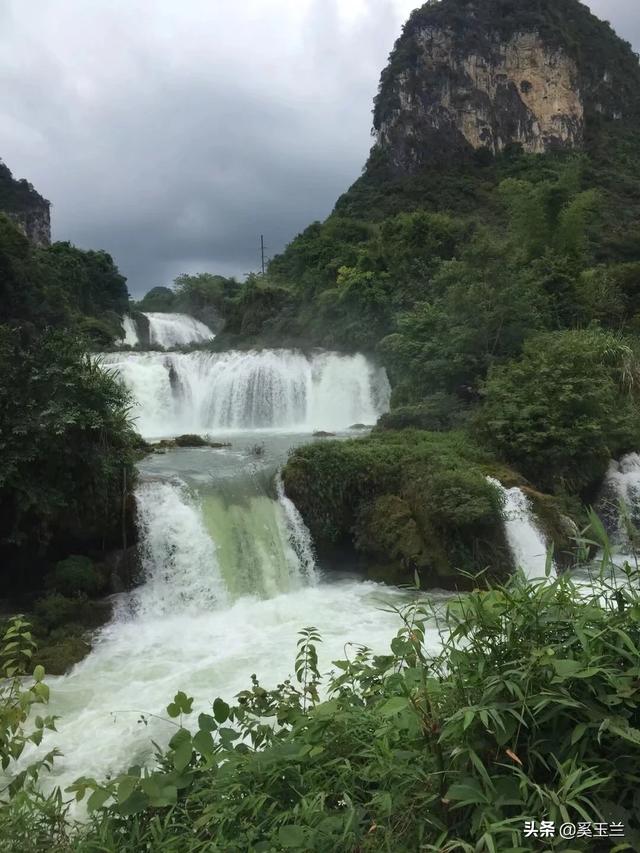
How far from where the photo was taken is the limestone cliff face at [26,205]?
47.7 meters

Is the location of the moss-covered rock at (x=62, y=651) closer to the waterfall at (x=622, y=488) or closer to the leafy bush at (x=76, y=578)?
the leafy bush at (x=76, y=578)

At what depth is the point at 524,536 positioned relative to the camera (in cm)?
903

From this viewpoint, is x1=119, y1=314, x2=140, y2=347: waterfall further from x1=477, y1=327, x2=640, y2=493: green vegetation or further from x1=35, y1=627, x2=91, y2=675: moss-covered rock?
x1=35, y1=627, x2=91, y2=675: moss-covered rock

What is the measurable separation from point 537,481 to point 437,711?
30.8 feet

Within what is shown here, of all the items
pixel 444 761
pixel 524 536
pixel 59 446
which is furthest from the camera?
pixel 524 536

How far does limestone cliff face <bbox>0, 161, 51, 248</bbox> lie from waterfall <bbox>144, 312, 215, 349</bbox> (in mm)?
13518

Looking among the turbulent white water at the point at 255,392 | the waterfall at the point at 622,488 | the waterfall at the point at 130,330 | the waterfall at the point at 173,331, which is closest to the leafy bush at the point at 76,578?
the waterfall at the point at 622,488

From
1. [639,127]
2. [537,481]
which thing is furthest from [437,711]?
[639,127]

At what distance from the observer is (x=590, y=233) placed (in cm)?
2770

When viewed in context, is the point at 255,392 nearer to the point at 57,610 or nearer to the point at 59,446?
the point at 59,446

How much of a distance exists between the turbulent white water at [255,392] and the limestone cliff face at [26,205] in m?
35.4

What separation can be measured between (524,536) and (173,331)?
37.5m

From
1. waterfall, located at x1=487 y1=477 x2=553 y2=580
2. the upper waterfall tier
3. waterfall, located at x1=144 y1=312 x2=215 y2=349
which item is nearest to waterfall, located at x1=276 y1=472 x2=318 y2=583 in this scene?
waterfall, located at x1=487 y1=477 x2=553 y2=580

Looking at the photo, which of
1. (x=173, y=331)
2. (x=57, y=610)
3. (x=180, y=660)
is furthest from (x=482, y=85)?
(x=180, y=660)
